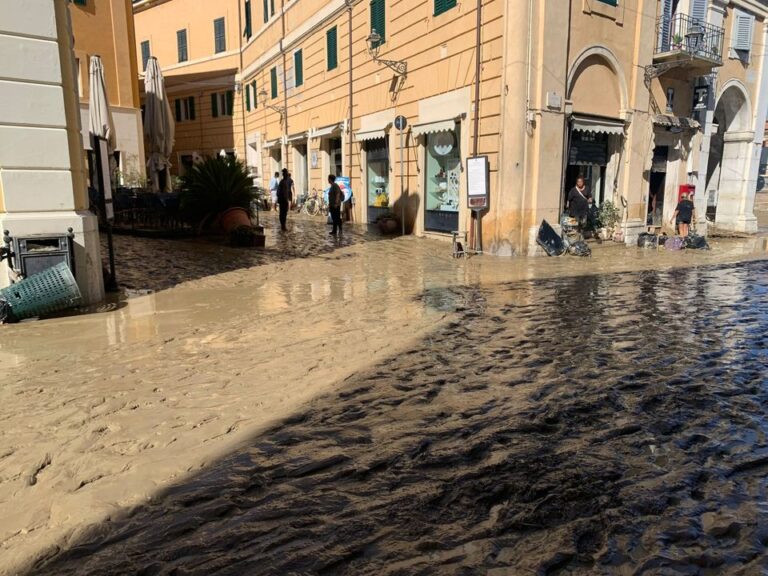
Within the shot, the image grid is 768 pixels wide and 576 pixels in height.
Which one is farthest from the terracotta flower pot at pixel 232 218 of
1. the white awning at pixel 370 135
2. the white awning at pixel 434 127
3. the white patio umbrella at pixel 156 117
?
the white awning at pixel 370 135

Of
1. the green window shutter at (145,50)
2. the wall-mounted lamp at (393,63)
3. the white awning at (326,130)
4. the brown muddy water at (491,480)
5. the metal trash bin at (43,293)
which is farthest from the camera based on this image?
the green window shutter at (145,50)

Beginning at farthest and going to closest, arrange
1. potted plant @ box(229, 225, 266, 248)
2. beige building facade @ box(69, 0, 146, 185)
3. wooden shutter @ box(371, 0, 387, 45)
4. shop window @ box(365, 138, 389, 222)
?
beige building facade @ box(69, 0, 146, 185) → shop window @ box(365, 138, 389, 222) → wooden shutter @ box(371, 0, 387, 45) → potted plant @ box(229, 225, 266, 248)

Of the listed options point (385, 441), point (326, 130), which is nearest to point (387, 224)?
point (326, 130)

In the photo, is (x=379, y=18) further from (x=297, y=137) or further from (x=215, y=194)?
(x=297, y=137)

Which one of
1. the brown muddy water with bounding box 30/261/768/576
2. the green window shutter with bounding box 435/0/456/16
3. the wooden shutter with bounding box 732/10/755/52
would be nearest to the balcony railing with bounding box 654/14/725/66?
the wooden shutter with bounding box 732/10/755/52

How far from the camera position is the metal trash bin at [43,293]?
6418 mm

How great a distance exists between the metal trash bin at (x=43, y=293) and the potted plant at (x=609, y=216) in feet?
39.9

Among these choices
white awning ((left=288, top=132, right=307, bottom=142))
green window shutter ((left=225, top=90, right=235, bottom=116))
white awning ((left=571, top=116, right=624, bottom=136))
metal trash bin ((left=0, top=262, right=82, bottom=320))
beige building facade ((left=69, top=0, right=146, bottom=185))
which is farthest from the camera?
green window shutter ((left=225, top=90, right=235, bottom=116))

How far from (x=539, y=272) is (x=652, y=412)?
670 centimetres

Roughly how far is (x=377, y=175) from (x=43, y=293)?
1396cm

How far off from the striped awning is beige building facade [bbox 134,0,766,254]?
0.05 meters

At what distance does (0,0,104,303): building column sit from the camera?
21.4ft

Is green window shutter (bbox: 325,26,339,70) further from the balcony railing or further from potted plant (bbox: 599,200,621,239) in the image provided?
potted plant (bbox: 599,200,621,239)

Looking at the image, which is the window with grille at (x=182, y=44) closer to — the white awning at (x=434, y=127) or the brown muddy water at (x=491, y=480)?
the white awning at (x=434, y=127)
